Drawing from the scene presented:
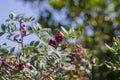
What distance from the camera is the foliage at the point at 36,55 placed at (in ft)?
8.73

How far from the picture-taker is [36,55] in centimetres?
263

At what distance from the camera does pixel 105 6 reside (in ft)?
30.1

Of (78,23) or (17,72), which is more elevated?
(78,23)

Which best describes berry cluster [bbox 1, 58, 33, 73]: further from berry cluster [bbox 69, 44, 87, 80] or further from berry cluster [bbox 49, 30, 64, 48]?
berry cluster [bbox 69, 44, 87, 80]

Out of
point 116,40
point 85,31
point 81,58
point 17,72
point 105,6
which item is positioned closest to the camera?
point 17,72

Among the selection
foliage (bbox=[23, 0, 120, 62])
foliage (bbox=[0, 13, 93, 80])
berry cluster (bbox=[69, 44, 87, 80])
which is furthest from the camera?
foliage (bbox=[23, 0, 120, 62])

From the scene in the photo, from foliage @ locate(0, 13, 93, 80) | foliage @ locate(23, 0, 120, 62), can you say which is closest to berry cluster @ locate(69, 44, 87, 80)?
foliage @ locate(0, 13, 93, 80)

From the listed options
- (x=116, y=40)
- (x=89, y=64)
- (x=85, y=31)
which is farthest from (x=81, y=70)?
(x=85, y=31)

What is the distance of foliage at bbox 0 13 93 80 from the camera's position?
105 inches

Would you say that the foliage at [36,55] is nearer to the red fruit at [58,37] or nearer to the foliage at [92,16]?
the red fruit at [58,37]

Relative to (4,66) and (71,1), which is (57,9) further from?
(4,66)

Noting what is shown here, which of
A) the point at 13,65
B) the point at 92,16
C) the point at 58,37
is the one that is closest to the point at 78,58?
the point at 58,37

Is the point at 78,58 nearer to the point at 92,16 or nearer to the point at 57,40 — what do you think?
the point at 57,40

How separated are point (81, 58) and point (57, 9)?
6.45m
